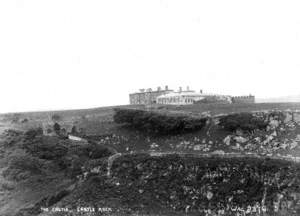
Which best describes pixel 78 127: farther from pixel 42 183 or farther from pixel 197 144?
pixel 197 144

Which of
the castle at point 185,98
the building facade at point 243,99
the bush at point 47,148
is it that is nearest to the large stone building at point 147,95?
the castle at point 185,98

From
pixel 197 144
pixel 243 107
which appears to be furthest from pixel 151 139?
pixel 243 107

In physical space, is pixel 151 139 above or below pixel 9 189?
above

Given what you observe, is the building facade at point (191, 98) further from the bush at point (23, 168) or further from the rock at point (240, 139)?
the bush at point (23, 168)

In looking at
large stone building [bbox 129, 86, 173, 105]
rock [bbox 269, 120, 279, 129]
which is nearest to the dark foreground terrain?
rock [bbox 269, 120, 279, 129]

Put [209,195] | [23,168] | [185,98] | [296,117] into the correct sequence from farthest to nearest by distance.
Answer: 1. [185,98]
2. [23,168]
3. [296,117]
4. [209,195]

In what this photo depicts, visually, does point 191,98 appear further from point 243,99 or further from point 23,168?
point 23,168

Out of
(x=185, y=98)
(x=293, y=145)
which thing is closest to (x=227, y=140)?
(x=293, y=145)
